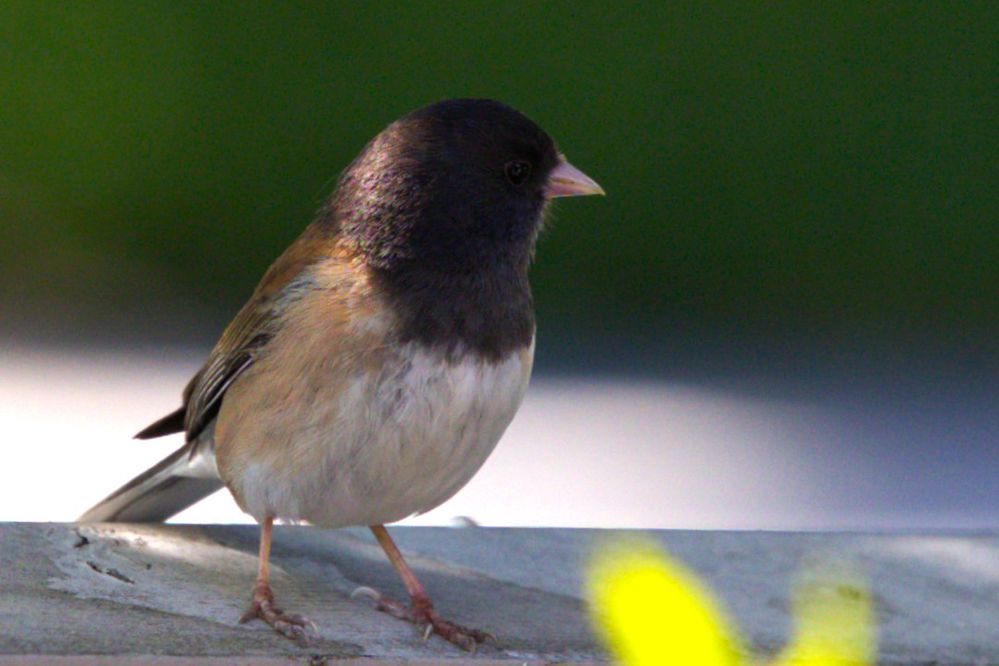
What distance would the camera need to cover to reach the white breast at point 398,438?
2.17m

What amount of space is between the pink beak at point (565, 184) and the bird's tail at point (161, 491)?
0.80m

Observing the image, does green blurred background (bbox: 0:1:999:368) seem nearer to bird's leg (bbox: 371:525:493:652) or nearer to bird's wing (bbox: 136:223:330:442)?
bird's wing (bbox: 136:223:330:442)

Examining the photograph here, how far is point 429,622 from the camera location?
2.29 metres

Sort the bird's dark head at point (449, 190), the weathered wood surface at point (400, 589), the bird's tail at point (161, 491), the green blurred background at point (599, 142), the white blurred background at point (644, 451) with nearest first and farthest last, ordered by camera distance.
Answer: the weathered wood surface at point (400, 589), the bird's dark head at point (449, 190), the bird's tail at point (161, 491), the white blurred background at point (644, 451), the green blurred background at point (599, 142)

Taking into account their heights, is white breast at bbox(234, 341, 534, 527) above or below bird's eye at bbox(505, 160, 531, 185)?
below

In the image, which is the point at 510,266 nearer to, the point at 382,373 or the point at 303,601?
the point at 382,373

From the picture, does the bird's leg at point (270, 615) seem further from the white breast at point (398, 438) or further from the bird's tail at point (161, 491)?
the bird's tail at point (161, 491)

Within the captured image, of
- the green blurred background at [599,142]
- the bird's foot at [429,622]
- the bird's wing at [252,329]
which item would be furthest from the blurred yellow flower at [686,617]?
the green blurred background at [599,142]

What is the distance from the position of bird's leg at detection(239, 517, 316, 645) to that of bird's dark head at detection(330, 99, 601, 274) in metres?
0.53

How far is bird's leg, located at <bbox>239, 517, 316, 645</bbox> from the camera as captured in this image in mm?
2129

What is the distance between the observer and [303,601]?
2.34 metres

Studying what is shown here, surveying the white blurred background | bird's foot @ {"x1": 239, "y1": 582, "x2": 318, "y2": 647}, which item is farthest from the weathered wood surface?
the white blurred background

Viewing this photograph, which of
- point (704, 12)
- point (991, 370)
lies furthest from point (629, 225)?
point (991, 370)

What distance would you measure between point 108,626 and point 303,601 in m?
0.38
